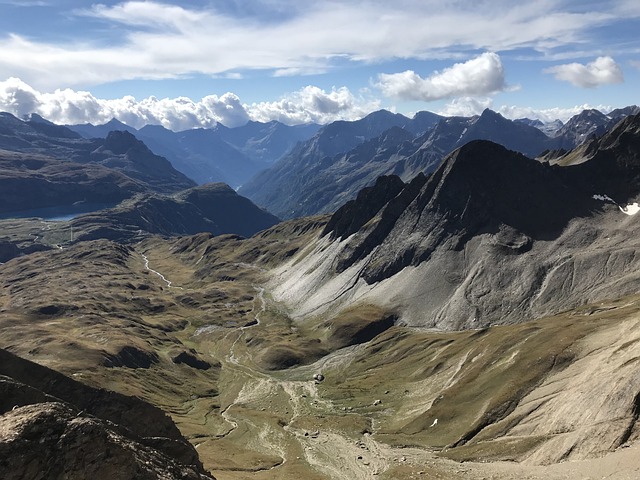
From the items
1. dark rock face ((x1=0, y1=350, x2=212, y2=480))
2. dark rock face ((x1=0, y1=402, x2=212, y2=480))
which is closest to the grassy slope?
dark rock face ((x1=0, y1=350, x2=212, y2=480))

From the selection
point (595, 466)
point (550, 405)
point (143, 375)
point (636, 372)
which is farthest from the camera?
point (143, 375)

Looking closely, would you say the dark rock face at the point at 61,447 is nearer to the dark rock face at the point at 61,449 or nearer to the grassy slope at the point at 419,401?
the dark rock face at the point at 61,449

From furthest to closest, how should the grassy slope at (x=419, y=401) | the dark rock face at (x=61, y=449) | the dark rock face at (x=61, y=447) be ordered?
1. the grassy slope at (x=419, y=401)
2. the dark rock face at (x=61, y=447)
3. the dark rock face at (x=61, y=449)

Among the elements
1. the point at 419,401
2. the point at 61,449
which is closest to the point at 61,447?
the point at 61,449

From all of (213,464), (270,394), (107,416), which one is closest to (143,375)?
(270,394)

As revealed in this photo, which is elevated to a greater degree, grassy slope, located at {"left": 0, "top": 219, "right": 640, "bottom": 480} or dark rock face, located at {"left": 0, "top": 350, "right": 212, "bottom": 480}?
dark rock face, located at {"left": 0, "top": 350, "right": 212, "bottom": 480}

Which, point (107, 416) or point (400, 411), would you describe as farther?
point (400, 411)

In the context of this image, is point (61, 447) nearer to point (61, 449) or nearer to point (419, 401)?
point (61, 449)

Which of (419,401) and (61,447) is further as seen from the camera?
(419,401)

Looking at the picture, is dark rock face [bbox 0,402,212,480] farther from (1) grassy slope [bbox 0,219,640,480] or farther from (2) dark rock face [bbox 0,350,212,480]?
(1) grassy slope [bbox 0,219,640,480]

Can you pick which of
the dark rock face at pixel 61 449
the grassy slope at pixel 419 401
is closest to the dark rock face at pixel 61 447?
the dark rock face at pixel 61 449

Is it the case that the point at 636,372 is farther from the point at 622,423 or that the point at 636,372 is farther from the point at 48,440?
the point at 48,440
